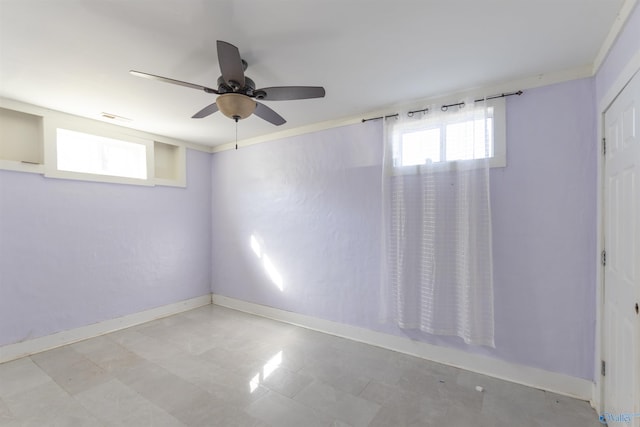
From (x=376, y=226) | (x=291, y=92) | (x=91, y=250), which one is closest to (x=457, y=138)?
(x=376, y=226)

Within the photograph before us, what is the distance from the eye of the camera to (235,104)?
5.56ft

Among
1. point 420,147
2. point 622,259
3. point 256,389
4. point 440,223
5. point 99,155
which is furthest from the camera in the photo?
point 99,155

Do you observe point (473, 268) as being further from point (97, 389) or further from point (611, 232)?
point (97, 389)

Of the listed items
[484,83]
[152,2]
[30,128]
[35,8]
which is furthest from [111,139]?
[484,83]

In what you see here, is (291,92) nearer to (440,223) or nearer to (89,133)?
(440,223)

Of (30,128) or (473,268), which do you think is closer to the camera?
(473,268)

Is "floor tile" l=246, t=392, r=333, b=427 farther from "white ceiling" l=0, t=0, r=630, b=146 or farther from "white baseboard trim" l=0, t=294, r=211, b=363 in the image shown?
"white ceiling" l=0, t=0, r=630, b=146

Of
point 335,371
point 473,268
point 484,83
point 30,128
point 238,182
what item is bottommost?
point 335,371

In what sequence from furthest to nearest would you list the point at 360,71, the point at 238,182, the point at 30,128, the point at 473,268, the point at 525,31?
the point at 238,182 < the point at 30,128 < the point at 473,268 < the point at 360,71 < the point at 525,31

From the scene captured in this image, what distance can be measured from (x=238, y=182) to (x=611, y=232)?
3741 mm

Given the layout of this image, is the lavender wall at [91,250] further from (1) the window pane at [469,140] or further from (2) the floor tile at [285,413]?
(1) the window pane at [469,140]

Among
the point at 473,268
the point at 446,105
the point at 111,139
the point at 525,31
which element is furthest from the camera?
the point at 111,139

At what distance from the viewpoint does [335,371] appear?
2264mm

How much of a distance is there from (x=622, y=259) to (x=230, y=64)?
2.38 meters
